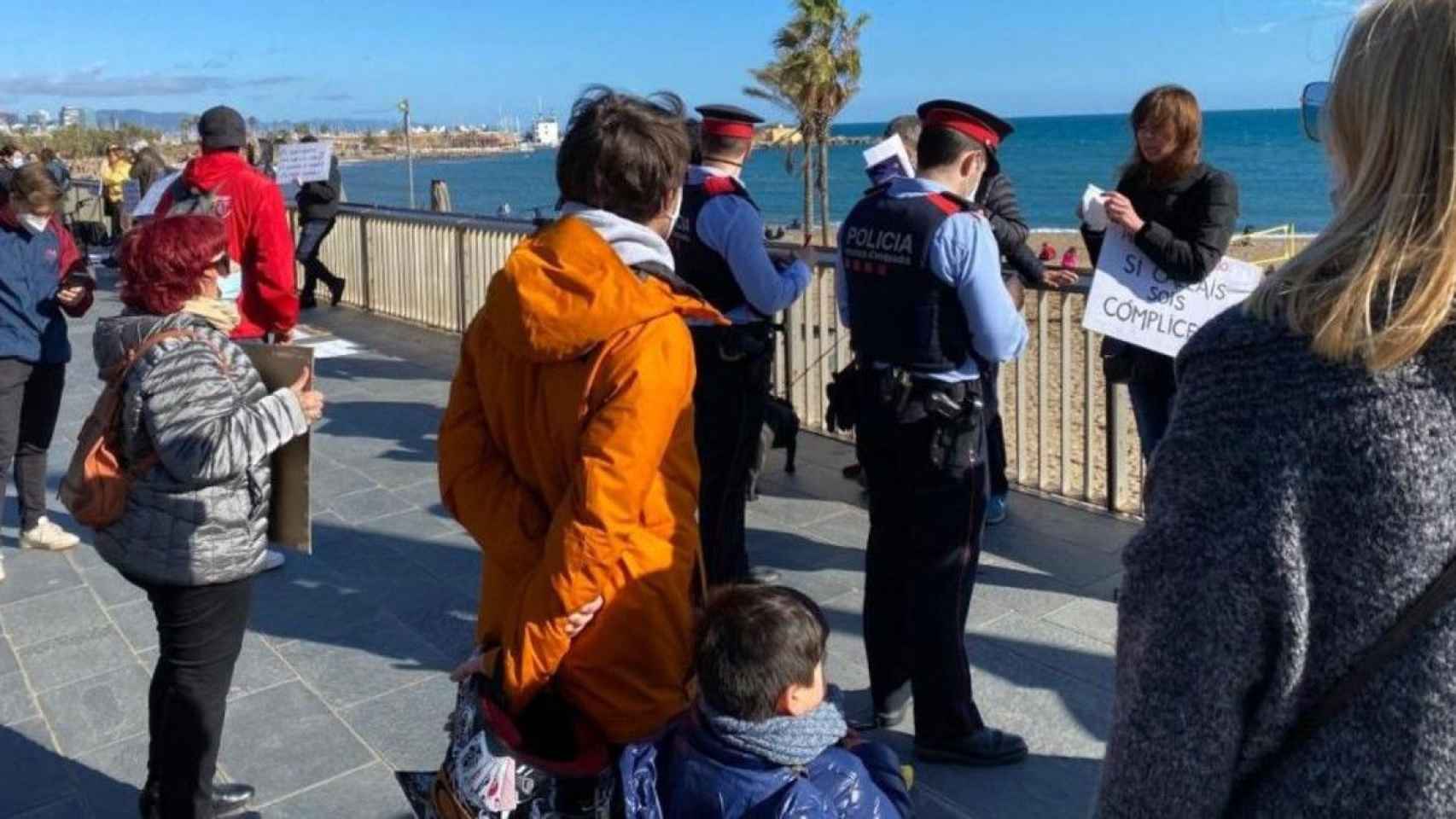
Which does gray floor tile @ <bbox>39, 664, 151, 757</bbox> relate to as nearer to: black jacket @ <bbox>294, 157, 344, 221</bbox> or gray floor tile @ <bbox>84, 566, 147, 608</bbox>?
gray floor tile @ <bbox>84, 566, 147, 608</bbox>

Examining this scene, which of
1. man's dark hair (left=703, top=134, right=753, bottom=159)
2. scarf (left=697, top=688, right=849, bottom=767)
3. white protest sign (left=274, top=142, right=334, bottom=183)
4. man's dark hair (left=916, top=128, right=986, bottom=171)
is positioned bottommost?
scarf (left=697, top=688, right=849, bottom=767)

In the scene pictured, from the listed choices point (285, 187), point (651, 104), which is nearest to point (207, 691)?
point (651, 104)

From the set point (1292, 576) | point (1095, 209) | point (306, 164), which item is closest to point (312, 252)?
point (306, 164)

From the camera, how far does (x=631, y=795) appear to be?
217cm

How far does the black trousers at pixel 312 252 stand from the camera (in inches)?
507

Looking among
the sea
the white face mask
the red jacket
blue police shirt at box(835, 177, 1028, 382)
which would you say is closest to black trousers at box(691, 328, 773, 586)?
blue police shirt at box(835, 177, 1028, 382)

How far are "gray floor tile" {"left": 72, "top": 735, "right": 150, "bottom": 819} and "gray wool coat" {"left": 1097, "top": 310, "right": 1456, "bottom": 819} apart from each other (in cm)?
331

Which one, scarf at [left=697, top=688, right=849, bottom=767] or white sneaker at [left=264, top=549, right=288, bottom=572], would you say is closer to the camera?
scarf at [left=697, top=688, right=849, bottom=767]

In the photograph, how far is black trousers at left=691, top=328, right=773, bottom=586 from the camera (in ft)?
14.8

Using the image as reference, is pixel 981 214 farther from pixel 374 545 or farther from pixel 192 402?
pixel 374 545

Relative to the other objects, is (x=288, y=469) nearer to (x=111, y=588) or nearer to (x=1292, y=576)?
(x=111, y=588)

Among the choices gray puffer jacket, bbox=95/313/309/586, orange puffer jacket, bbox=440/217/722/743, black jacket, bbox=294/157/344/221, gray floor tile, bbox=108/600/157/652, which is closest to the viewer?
orange puffer jacket, bbox=440/217/722/743

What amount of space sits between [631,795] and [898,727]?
1.98 meters

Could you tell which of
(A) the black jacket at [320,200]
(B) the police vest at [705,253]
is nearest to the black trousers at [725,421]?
(B) the police vest at [705,253]
